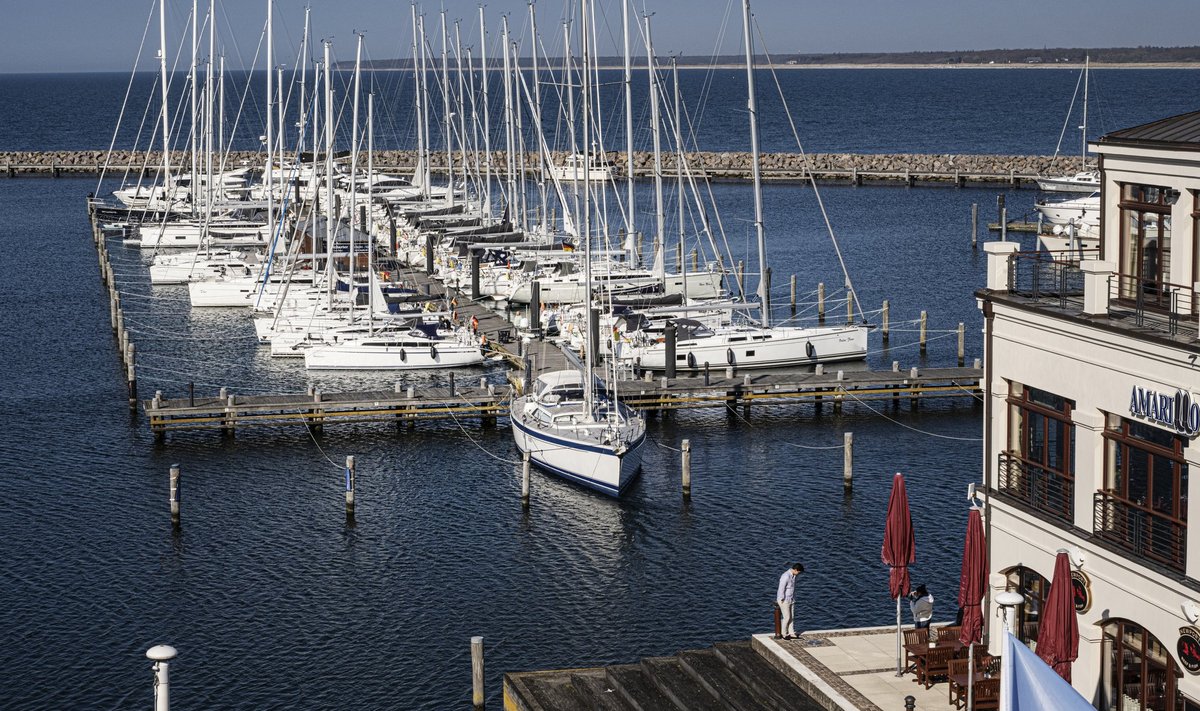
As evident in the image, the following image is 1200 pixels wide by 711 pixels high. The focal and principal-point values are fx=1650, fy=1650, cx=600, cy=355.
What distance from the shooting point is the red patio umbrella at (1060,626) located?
24109 millimetres

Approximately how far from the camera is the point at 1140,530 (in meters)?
24.9

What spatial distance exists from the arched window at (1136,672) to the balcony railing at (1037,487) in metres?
2.04

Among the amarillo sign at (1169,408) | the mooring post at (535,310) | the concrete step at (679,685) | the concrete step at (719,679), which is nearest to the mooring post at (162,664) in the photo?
the concrete step at (679,685)

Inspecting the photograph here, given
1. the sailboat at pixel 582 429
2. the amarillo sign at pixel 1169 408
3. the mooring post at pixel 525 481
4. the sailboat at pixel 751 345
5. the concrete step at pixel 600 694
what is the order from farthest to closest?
the sailboat at pixel 751 345 < the sailboat at pixel 582 429 < the mooring post at pixel 525 481 < the concrete step at pixel 600 694 < the amarillo sign at pixel 1169 408

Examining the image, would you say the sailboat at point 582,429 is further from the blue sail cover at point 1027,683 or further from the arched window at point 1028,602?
the blue sail cover at point 1027,683

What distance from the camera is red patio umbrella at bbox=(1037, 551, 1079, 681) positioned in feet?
79.1

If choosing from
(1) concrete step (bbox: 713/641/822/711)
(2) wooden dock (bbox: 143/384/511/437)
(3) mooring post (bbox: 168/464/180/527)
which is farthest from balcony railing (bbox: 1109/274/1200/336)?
(2) wooden dock (bbox: 143/384/511/437)

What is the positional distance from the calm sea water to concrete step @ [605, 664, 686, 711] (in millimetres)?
4773

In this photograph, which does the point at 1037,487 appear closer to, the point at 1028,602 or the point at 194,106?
the point at 1028,602

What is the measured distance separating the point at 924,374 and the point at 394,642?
28525mm

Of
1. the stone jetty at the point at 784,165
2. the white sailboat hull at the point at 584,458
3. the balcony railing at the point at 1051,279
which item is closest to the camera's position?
the balcony railing at the point at 1051,279

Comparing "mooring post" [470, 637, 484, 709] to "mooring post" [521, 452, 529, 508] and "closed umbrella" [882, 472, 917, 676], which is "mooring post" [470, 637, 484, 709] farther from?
"mooring post" [521, 452, 529, 508]

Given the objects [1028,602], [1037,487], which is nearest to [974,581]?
[1028,602]

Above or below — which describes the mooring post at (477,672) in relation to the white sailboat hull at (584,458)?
below
